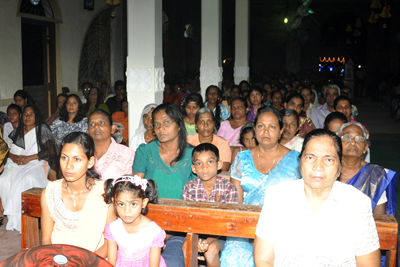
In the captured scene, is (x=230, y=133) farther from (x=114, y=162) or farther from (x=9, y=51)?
(x=9, y=51)

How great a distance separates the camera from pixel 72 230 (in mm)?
2541

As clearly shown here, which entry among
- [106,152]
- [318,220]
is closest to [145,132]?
[106,152]

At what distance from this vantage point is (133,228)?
2379mm

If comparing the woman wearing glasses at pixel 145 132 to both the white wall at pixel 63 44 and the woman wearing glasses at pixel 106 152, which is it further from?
the white wall at pixel 63 44

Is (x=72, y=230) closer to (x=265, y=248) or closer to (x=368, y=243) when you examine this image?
(x=265, y=248)

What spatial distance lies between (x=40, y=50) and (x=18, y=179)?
5874 mm

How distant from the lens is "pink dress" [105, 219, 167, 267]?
92.2 inches

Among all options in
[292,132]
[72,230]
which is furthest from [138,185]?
[292,132]

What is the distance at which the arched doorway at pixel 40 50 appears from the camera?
28.8 ft

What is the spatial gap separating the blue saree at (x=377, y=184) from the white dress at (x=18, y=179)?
3224 millimetres

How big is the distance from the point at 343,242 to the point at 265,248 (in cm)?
36

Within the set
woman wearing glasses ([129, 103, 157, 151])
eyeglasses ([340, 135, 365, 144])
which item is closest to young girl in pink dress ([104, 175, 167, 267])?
eyeglasses ([340, 135, 365, 144])

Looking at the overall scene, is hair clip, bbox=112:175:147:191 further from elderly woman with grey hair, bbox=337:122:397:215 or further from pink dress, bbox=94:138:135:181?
elderly woman with grey hair, bbox=337:122:397:215

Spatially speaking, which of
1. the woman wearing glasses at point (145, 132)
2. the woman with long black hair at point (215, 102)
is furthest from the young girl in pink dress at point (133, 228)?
the woman with long black hair at point (215, 102)
